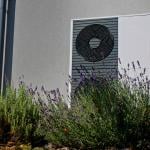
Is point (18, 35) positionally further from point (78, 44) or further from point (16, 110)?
point (16, 110)

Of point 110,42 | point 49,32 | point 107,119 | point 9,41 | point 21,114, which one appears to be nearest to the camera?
point 107,119

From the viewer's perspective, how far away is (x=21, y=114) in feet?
14.0

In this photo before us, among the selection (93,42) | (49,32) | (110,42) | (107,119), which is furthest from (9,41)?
(107,119)

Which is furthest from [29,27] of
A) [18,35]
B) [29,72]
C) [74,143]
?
[74,143]

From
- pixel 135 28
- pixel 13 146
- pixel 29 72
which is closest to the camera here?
pixel 13 146

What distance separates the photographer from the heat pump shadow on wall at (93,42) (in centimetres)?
789

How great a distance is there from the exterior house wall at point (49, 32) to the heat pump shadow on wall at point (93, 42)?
9.7 inches

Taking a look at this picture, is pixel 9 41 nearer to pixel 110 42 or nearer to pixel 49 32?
pixel 49 32

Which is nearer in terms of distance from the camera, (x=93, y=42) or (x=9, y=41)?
(x=93, y=42)

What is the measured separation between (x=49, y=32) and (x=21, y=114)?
448 cm

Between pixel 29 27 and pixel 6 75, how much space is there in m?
1.03

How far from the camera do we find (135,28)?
7738mm

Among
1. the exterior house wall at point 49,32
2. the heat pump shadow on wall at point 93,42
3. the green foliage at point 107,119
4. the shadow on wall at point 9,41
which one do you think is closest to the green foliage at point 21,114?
the green foliage at point 107,119

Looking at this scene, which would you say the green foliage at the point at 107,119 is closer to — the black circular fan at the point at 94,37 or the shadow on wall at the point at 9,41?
the black circular fan at the point at 94,37
